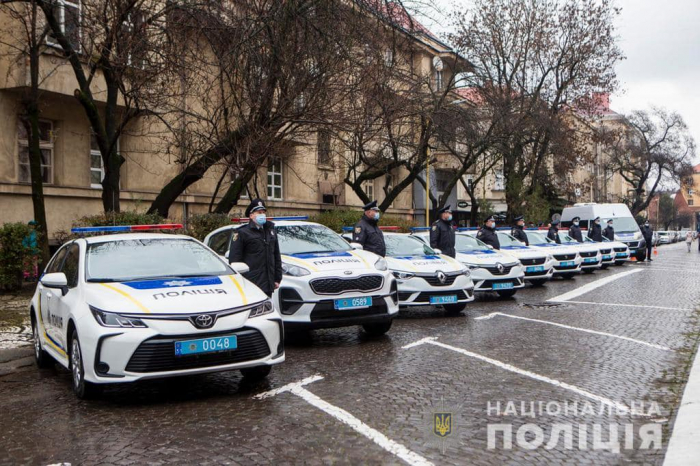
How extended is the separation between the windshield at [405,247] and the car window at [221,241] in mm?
3474

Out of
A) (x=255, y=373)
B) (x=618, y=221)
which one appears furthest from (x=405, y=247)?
(x=618, y=221)

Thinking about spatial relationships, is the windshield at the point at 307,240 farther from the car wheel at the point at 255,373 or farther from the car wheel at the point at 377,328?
the car wheel at the point at 255,373

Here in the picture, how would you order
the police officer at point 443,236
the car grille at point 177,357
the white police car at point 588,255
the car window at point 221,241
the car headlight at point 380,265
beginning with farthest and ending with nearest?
the white police car at point 588,255, the police officer at point 443,236, the car window at point 221,241, the car headlight at point 380,265, the car grille at point 177,357

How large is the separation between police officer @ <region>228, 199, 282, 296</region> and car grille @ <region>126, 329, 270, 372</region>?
8.28ft

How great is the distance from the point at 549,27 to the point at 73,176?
24069 mm

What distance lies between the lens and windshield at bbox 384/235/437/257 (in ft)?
44.2

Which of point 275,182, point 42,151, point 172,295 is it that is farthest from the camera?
point 275,182

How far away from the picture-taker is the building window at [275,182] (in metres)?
29.1

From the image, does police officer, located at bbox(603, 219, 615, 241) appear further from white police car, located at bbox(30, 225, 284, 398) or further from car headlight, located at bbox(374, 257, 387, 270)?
white police car, located at bbox(30, 225, 284, 398)

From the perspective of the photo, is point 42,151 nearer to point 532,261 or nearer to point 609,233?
point 532,261

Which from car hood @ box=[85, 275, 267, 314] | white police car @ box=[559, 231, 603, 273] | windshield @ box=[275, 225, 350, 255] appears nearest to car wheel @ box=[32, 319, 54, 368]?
car hood @ box=[85, 275, 267, 314]

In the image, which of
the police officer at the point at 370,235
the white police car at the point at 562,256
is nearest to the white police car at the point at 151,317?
the police officer at the point at 370,235

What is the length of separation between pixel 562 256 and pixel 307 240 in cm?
1284

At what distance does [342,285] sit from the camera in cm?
934
